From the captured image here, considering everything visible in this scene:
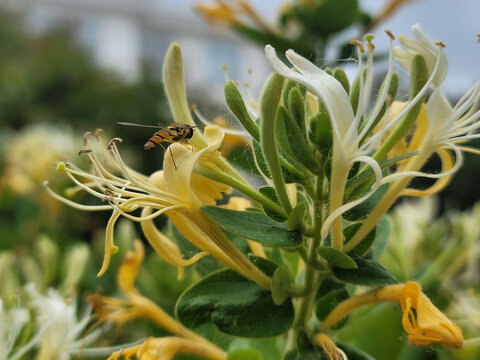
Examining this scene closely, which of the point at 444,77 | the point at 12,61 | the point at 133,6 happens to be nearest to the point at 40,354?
the point at 444,77

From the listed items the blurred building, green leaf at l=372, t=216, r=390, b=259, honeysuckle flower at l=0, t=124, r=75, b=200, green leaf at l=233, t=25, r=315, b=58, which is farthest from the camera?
the blurred building

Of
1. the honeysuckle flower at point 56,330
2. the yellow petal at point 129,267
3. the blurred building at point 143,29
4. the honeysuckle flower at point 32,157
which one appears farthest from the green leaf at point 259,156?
the blurred building at point 143,29

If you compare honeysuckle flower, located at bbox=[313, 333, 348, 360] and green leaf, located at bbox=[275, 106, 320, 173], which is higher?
green leaf, located at bbox=[275, 106, 320, 173]

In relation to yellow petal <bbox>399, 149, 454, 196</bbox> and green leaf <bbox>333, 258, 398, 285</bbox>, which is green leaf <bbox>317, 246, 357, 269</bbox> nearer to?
green leaf <bbox>333, 258, 398, 285</bbox>

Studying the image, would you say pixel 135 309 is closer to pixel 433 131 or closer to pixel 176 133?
pixel 176 133

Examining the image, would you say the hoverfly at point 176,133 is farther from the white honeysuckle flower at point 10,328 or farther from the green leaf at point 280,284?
the white honeysuckle flower at point 10,328

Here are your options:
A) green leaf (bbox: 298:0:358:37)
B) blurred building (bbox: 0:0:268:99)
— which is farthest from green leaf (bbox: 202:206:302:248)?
blurred building (bbox: 0:0:268:99)

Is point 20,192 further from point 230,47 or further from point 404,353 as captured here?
point 230,47
